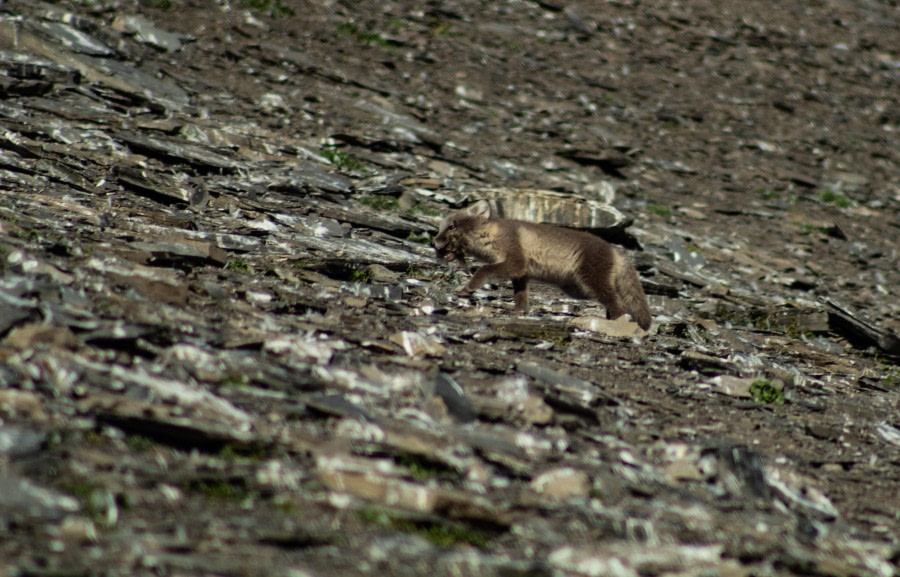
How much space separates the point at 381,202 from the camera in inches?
613

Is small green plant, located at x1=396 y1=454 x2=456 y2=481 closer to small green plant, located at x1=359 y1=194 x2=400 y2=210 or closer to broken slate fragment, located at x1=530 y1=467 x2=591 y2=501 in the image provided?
broken slate fragment, located at x1=530 y1=467 x2=591 y2=501

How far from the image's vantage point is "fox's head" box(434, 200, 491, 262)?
11.4 metres

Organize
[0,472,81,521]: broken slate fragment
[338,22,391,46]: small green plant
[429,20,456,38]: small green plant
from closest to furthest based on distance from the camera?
1. [0,472,81,521]: broken slate fragment
2. [338,22,391,46]: small green plant
3. [429,20,456,38]: small green plant

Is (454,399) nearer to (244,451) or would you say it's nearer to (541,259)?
(244,451)

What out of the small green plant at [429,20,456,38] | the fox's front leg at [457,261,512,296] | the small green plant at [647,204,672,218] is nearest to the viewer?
the fox's front leg at [457,261,512,296]

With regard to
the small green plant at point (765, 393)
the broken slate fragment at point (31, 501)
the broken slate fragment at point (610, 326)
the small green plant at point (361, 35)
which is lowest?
the broken slate fragment at point (610, 326)

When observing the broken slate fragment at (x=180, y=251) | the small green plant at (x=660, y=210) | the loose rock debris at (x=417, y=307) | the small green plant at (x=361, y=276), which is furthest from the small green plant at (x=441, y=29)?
the broken slate fragment at (x=180, y=251)

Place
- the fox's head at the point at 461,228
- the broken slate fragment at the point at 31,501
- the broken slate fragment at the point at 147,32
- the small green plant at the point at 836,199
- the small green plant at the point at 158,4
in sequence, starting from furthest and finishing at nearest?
the small green plant at the point at 158,4 < the small green plant at the point at 836,199 < the broken slate fragment at the point at 147,32 < the fox's head at the point at 461,228 < the broken slate fragment at the point at 31,501

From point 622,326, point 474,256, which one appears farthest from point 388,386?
point 474,256

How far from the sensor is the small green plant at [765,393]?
8273 millimetres

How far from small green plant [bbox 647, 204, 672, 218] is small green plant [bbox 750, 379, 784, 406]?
10.5m

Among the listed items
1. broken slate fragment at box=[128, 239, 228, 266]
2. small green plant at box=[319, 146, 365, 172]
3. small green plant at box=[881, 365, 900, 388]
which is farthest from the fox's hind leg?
small green plant at box=[319, 146, 365, 172]

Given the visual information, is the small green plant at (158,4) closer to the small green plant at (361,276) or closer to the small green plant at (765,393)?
the small green plant at (361,276)

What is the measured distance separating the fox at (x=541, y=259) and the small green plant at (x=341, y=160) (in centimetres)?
577
